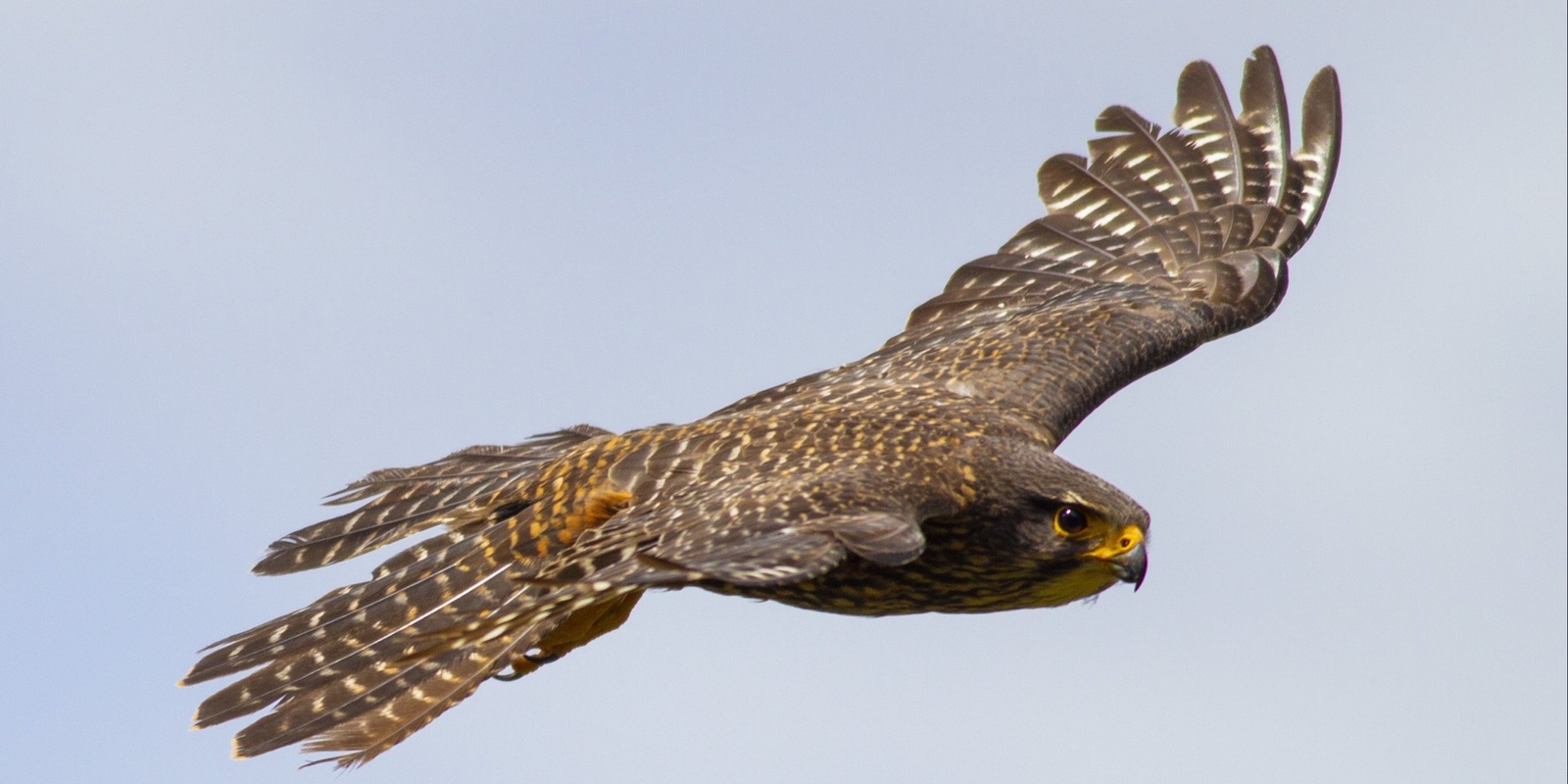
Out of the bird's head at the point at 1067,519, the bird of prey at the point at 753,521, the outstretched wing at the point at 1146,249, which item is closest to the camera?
the bird of prey at the point at 753,521

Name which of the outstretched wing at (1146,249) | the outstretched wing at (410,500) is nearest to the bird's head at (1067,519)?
the outstretched wing at (1146,249)

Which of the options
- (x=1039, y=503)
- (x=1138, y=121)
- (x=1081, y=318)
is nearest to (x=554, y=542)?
(x=1039, y=503)

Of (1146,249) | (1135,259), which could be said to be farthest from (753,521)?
(1146,249)

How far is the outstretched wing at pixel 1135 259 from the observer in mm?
11305

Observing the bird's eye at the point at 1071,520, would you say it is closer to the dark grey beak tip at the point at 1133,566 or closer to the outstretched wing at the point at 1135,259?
the dark grey beak tip at the point at 1133,566

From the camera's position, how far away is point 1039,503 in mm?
9109

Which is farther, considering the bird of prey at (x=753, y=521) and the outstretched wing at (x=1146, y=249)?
the outstretched wing at (x=1146, y=249)

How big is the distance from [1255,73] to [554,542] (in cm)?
676

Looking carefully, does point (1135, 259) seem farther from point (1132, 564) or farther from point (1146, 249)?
point (1132, 564)

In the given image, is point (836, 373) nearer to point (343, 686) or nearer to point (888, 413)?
point (888, 413)

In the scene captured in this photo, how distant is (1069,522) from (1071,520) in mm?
12

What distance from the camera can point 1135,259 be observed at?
43.0 ft

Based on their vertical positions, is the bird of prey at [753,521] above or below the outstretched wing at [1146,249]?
below

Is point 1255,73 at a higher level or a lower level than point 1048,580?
higher
